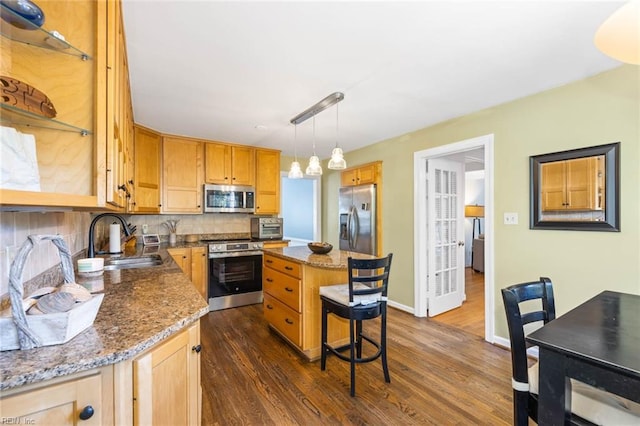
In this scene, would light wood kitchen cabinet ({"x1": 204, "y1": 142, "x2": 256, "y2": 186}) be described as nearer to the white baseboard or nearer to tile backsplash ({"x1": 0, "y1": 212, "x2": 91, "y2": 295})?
tile backsplash ({"x1": 0, "y1": 212, "x2": 91, "y2": 295})

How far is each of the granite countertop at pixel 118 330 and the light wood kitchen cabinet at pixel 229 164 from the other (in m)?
2.74

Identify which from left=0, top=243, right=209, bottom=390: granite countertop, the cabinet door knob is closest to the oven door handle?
left=0, top=243, right=209, bottom=390: granite countertop

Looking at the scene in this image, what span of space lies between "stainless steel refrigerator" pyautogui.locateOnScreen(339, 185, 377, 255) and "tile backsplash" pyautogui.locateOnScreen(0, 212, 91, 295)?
10.9 ft

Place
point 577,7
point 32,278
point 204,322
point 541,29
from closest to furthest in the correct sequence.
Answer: point 32,278
point 577,7
point 541,29
point 204,322

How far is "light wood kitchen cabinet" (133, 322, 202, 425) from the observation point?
89cm

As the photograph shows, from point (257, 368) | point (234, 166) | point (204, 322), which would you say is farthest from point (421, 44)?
point (204, 322)

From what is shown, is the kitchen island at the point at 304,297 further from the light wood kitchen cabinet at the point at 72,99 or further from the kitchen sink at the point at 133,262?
the light wood kitchen cabinet at the point at 72,99

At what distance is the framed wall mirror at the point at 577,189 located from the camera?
6.87 ft

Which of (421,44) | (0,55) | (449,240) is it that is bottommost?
(449,240)

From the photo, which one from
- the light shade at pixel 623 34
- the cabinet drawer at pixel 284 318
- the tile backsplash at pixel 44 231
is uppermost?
the light shade at pixel 623 34

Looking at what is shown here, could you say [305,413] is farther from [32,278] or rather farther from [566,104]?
[566,104]

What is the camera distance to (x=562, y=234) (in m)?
2.36

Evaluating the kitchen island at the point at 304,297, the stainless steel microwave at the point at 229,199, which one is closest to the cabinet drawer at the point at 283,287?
the kitchen island at the point at 304,297

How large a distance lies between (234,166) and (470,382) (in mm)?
3867
